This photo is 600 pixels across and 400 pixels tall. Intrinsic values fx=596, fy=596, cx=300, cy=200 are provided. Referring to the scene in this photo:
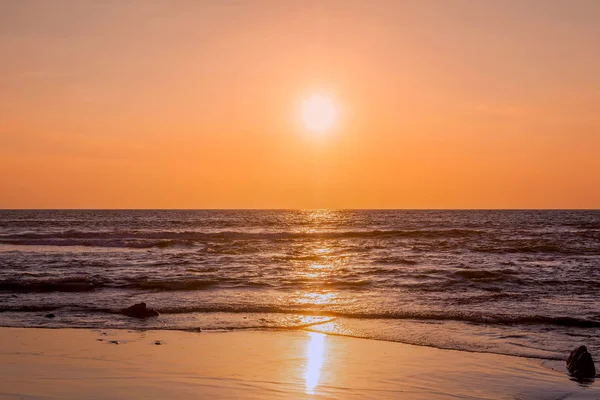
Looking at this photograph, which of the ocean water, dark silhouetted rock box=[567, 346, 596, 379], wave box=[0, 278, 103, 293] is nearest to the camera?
dark silhouetted rock box=[567, 346, 596, 379]

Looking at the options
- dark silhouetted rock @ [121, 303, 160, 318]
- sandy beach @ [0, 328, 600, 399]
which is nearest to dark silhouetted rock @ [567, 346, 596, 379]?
sandy beach @ [0, 328, 600, 399]

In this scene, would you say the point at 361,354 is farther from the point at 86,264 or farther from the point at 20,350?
the point at 86,264

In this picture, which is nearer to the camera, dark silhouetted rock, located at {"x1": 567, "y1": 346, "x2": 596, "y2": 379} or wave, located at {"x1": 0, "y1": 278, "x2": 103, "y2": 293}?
dark silhouetted rock, located at {"x1": 567, "y1": 346, "x2": 596, "y2": 379}

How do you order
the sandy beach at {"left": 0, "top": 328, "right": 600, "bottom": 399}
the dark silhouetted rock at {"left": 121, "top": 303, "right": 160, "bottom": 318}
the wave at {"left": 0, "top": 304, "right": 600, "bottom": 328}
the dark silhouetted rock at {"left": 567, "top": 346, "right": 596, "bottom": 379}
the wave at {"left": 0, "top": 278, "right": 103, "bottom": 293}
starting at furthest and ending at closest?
1. the wave at {"left": 0, "top": 278, "right": 103, "bottom": 293}
2. the dark silhouetted rock at {"left": 121, "top": 303, "right": 160, "bottom": 318}
3. the wave at {"left": 0, "top": 304, "right": 600, "bottom": 328}
4. the dark silhouetted rock at {"left": 567, "top": 346, "right": 596, "bottom": 379}
5. the sandy beach at {"left": 0, "top": 328, "right": 600, "bottom": 399}

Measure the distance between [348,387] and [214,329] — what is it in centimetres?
527

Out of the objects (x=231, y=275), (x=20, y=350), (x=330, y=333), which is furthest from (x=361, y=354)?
(x=231, y=275)

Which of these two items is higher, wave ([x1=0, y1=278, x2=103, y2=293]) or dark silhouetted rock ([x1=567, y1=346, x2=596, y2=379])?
wave ([x1=0, y1=278, x2=103, y2=293])

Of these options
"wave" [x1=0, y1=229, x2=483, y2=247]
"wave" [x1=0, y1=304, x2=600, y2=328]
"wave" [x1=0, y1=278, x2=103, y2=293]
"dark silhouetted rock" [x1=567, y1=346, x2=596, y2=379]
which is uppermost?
"wave" [x1=0, y1=229, x2=483, y2=247]

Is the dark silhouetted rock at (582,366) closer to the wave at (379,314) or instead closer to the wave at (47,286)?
the wave at (379,314)

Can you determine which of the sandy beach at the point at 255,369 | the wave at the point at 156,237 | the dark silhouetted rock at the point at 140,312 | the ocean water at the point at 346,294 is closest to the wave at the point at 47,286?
the ocean water at the point at 346,294

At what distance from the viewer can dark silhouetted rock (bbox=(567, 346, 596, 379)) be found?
361 inches

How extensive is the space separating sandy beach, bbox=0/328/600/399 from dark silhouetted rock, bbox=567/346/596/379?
220 millimetres

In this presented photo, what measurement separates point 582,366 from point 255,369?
507cm

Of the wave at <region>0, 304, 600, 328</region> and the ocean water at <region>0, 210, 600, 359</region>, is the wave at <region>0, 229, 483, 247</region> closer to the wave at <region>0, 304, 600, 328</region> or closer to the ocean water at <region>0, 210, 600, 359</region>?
the ocean water at <region>0, 210, 600, 359</region>
